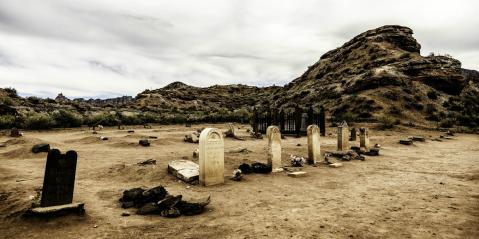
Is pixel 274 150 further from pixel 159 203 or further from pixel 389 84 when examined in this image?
pixel 389 84

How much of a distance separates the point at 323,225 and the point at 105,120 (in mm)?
27657

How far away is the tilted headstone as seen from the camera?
17.9ft

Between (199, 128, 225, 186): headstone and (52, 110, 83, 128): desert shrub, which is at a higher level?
(52, 110, 83, 128): desert shrub

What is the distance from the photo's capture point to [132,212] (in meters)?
5.86

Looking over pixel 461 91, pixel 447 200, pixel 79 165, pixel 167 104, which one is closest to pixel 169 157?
pixel 79 165

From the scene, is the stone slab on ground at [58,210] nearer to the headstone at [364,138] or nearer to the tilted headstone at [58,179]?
the tilted headstone at [58,179]

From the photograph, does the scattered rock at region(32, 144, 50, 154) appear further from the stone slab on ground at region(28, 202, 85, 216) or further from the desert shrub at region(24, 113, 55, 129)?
the desert shrub at region(24, 113, 55, 129)

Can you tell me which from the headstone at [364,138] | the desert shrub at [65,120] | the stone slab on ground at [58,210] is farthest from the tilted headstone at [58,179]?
the desert shrub at [65,120]

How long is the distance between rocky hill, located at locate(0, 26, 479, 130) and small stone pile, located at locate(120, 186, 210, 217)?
970 inches

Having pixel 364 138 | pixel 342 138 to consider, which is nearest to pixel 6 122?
pixel 342 138

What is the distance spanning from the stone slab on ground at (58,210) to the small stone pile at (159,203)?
843mm

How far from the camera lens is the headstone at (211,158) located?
26.3ft

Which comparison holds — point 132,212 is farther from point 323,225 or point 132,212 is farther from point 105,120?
point 105,120

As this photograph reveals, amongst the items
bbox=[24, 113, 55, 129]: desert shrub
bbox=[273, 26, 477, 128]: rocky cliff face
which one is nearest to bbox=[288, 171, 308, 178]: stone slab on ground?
bbox=[24, 113, 55, 129]: desert shrub
